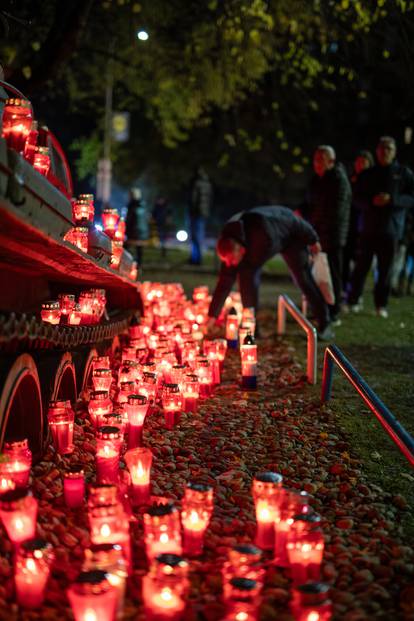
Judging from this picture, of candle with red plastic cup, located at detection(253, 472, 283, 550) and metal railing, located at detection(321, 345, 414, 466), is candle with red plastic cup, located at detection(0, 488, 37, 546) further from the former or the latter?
metal railing, located at detection(321, 345, 414, 466)

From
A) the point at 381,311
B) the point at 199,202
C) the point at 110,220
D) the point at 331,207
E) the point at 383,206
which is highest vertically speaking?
the point at 199,202

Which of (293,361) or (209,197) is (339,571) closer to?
(293,361)

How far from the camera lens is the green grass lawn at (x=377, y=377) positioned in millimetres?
4566

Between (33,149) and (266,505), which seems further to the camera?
(33,149)

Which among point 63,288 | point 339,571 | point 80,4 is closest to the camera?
point 339,571

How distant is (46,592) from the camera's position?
2.89 m

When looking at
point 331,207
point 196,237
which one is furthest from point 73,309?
point 196,237

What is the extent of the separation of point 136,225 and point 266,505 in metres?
15.4

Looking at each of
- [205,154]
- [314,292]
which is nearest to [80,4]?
[314,292]

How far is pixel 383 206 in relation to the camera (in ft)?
34.9

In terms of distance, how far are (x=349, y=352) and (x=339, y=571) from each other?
5.34 meters

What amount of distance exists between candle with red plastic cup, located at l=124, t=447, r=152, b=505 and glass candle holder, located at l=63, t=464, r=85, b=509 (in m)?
0.25

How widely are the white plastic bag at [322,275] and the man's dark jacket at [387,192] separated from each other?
2.08 metres

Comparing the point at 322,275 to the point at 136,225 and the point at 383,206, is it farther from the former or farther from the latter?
the point at 136,225
